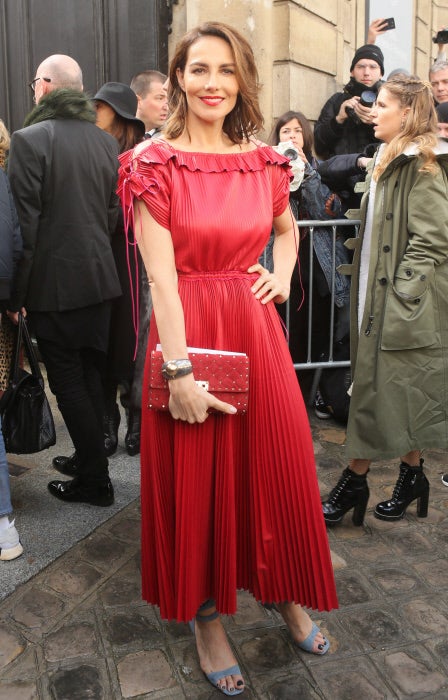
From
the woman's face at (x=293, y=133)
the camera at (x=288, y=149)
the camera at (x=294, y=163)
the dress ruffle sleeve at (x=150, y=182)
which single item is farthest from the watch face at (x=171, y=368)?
the woman's face at (x=293, y=133)

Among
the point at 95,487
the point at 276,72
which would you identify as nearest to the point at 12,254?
the point at 95,487

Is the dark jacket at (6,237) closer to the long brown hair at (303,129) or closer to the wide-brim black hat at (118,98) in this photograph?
the wide-brim black hat at (118,98)

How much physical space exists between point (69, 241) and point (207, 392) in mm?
1662

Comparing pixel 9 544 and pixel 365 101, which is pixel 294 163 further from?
pixel 9 544

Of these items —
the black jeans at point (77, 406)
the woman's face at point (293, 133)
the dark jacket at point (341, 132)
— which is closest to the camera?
the black jeans at point (77, 406)

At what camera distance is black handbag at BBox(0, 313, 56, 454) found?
3.73 metres

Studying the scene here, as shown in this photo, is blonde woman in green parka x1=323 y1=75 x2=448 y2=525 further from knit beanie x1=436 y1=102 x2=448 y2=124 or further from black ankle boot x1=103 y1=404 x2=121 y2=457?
black ankle boot x1=103 y1=404 x2=121 y2=457

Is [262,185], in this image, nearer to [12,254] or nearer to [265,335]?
[265,335]

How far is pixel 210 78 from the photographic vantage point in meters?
2.37

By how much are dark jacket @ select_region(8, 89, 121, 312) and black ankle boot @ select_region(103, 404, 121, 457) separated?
3.50ft

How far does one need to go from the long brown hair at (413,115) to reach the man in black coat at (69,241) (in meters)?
1.39

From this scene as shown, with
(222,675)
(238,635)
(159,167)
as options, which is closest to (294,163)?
(159,167)

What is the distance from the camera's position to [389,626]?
298cm

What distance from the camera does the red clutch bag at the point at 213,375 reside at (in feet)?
7.91
